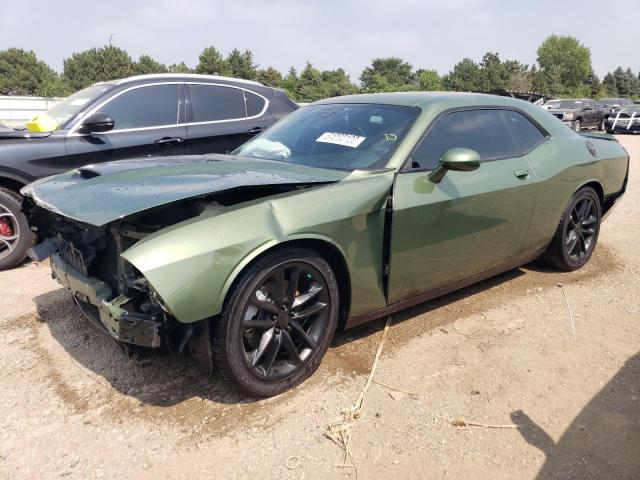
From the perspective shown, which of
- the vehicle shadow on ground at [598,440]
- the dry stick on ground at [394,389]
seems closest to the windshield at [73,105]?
the dry stick on ground at [394,389]

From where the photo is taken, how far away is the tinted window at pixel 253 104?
5738 mm

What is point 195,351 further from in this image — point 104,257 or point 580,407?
point 580,407

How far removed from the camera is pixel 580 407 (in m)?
2.60

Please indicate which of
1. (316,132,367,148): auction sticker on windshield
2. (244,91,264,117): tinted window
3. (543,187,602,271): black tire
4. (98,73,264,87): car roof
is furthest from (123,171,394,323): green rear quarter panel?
(98,73,264,87): car roof

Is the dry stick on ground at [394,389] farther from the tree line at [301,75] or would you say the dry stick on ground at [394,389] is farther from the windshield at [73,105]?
the tree line at [301,75]

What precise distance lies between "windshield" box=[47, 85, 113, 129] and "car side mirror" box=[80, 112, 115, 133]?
0.24 m

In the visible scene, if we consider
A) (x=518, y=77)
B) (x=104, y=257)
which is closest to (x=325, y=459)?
(x=104, y=257)

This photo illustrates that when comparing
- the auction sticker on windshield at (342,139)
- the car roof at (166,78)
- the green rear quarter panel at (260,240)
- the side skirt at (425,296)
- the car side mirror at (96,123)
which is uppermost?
the car roof at (166,78)

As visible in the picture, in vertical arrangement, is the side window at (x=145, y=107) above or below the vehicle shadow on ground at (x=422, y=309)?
above

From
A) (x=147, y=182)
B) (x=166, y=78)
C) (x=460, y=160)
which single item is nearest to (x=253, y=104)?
(x=166, y=78)

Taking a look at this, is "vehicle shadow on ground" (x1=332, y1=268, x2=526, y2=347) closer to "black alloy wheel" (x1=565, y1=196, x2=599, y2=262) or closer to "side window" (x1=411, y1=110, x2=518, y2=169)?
"black alloy wheel" (x1=565, y1=196, x2=599, y2=262)

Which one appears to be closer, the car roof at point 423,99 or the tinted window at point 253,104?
the car roof at point 423,99

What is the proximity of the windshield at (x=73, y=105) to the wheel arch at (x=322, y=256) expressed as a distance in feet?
11.0

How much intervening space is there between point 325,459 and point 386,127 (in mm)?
1954
